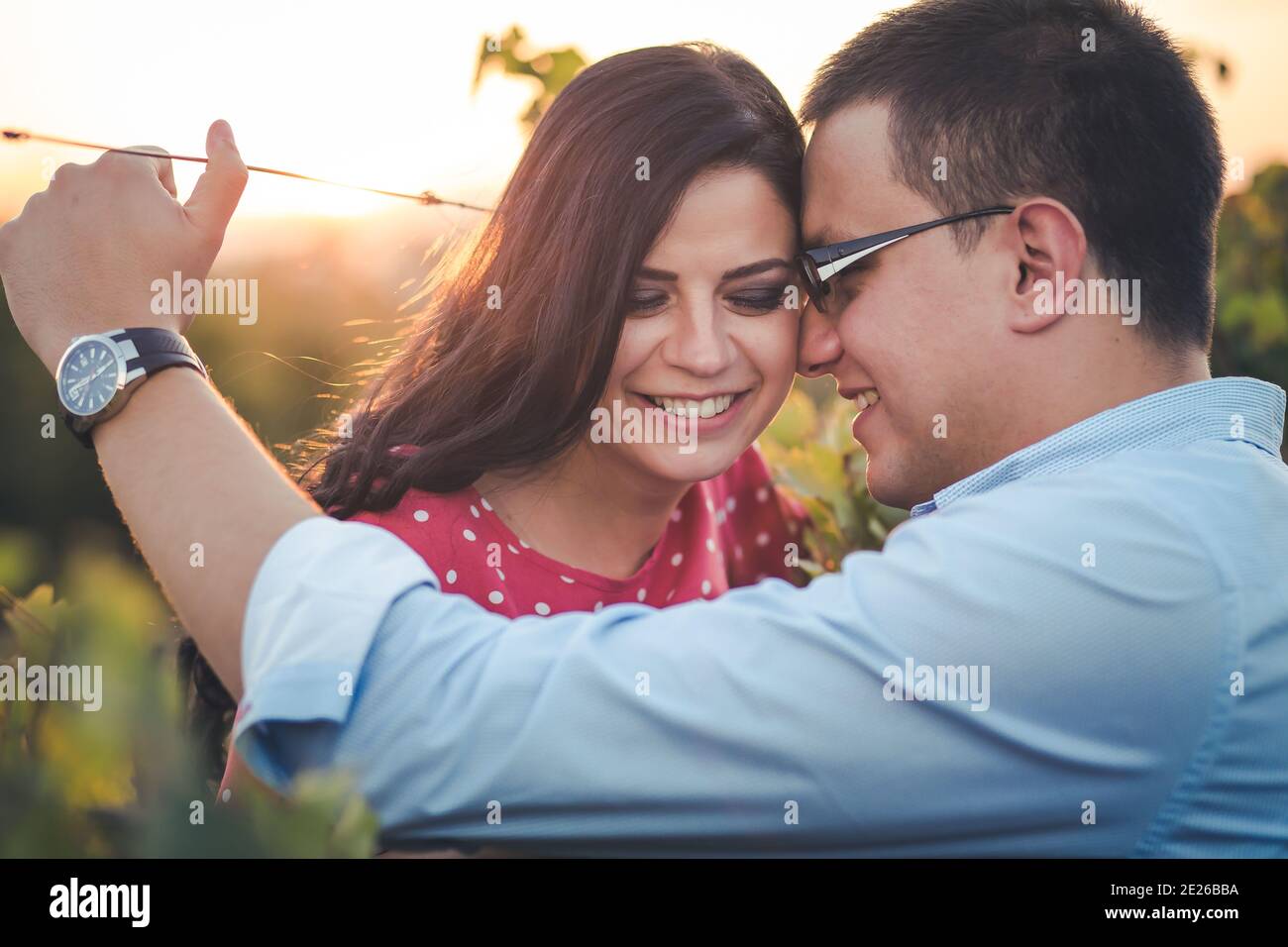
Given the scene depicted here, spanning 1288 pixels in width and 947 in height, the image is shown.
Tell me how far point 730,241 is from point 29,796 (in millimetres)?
2083

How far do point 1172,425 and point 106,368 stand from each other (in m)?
1.73

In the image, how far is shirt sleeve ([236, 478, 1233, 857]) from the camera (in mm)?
1466

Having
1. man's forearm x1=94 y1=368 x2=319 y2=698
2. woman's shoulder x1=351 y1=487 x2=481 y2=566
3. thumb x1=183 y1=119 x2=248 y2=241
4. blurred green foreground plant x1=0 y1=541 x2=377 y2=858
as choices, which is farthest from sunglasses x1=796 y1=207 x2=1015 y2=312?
blurred green foreground plant x1=0 y1=541 x2=377 y2=858

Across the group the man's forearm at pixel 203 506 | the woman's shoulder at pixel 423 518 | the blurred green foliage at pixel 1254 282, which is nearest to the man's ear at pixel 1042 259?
the woman's shoulder at pixel 423 518

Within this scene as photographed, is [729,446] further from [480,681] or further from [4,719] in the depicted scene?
[4,719]

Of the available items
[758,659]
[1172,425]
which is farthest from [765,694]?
[1172,425]

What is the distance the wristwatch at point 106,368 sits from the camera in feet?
5.40

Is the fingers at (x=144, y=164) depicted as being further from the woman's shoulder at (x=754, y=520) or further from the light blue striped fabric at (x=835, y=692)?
the woman's shoulder at (x=754, y=520)

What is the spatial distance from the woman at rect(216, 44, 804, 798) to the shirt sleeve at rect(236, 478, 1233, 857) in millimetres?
1140

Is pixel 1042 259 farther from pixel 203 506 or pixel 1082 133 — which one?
pixel 203 506

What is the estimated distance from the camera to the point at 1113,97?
231 cm

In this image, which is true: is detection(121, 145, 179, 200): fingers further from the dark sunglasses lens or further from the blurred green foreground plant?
the dark sunglasses lens

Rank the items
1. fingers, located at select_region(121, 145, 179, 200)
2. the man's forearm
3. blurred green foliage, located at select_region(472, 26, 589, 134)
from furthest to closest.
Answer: blurred green foliage, located at select_region(472, 26, 589, 134) < fingers, located at select_region(121, 145, 179, 200) < the man's forearm
